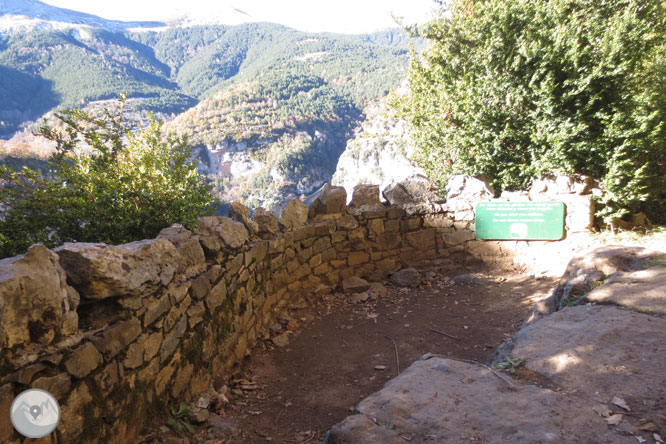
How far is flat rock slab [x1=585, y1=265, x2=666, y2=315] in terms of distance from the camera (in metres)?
2.36

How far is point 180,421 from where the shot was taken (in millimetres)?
2287

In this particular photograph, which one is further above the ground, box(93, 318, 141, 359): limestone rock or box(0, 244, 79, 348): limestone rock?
box(0, 244, 79, 348): limestone rock

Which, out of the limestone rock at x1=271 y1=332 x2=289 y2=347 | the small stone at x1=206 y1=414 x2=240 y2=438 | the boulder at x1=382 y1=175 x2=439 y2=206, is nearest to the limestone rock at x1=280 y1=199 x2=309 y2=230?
the limestone rock at x1=271 y1=332 x2=289 y2=347

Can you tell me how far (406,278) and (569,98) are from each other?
4.31m

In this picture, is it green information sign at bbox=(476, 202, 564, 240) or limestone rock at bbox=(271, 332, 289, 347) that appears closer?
limestone rock at bbox=(271, 332, 289, 347)

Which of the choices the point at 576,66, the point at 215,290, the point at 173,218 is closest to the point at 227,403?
the point at 215,290

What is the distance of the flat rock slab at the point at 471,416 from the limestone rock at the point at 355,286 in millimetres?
3381

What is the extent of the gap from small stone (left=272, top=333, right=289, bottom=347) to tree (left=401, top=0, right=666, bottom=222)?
517 centimetres

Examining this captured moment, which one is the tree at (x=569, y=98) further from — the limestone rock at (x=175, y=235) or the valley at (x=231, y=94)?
the valley at (x=231, y=94)

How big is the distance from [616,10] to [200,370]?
29.0 feet

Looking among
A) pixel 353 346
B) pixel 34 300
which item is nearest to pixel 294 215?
pixel 353 346

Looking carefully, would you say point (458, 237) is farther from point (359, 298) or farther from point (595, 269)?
point (595, 269)

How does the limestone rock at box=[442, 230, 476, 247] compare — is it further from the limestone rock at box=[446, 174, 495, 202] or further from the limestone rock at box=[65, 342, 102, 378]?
the limestone rock at box=[65, 342, 102, 378]

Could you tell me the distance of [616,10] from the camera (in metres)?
6.38
